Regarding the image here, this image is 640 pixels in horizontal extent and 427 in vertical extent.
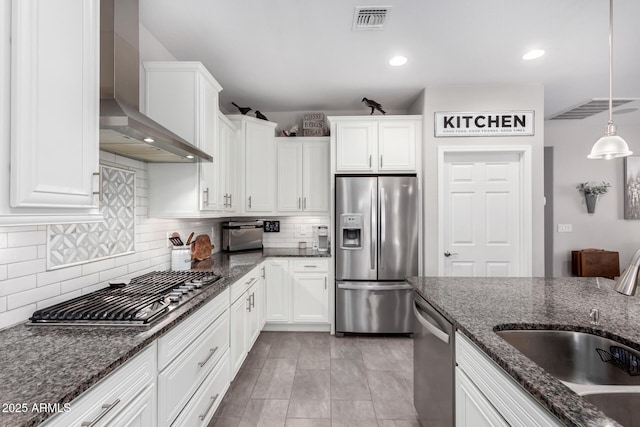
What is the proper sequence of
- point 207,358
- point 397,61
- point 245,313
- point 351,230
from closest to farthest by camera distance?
point 207,358, point 245,313, point 397,61, point 351,230

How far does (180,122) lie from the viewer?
219 cm

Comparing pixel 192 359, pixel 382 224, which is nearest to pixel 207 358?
pixel 192 359

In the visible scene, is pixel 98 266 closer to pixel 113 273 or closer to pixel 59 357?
pixel 113 273

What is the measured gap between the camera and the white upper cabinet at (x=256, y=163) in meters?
3.41

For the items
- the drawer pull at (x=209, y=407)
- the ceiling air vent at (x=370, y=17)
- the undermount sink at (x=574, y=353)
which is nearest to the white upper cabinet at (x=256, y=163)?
the ceiling air vent at (x=370, y=17)

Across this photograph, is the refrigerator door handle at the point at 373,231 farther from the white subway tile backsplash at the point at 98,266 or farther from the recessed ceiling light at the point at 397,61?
the white subway tile backsplash at the point at 98,266

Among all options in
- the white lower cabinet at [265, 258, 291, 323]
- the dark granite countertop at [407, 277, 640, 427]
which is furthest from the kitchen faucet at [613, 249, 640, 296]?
the white lower cabinet at [265, 258, 291, 323]

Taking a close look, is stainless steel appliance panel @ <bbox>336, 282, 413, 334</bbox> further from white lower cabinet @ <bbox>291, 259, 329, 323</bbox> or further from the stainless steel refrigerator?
white lower cabinet @ <bbox>291, 259, 329, 323</bbox>

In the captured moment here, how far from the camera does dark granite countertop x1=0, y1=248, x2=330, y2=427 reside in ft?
2.46

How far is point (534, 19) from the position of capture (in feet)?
6.87

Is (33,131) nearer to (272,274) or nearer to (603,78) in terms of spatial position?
(272,274)

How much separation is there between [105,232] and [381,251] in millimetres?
2516

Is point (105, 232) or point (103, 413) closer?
point (103, 413)

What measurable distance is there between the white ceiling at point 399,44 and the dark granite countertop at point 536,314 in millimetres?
1833
